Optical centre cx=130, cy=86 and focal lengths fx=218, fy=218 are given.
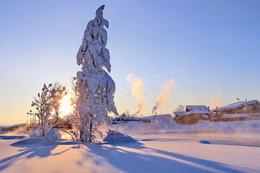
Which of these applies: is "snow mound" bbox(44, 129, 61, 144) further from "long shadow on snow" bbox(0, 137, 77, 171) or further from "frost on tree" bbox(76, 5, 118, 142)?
"long shadow on snow" bbox(0, 137, 77, 171)

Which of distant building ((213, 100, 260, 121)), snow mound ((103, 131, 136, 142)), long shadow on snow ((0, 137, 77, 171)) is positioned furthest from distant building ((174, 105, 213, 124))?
long shadow on snow ((0, 137, 77, 171))

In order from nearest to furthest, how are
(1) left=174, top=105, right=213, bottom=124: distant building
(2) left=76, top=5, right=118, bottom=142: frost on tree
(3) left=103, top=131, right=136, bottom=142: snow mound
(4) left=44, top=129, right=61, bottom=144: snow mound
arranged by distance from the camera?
(4) left=44, top=129, right=61, bottom=144: snow mound < (2) left=76, top=5, right=118, bottom=142: frost on tree < (3) left=103, top=131, right=136, bottom=142: snow mound < (1) left=174, top=105, right=213, bottom=124: distant building

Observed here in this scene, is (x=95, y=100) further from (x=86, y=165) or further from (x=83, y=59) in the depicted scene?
(x=86, y=165)

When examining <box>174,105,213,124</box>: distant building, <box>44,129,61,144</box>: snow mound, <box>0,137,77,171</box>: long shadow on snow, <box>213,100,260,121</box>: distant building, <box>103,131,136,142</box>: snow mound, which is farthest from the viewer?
<box>174,105,213,124</box>: distant building

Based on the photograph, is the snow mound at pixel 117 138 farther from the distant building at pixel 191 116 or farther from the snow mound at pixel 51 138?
the distant building at pixel 191 116

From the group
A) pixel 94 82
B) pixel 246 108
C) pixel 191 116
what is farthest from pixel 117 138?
pixel 246 108

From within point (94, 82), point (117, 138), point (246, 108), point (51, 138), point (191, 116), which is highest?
point (94, 82)

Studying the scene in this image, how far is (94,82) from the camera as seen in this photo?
14.8 meters

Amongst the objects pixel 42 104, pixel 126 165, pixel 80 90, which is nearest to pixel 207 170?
pixel 126 165

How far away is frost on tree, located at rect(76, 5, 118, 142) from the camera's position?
14.9 meters

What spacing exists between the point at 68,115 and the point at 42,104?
13103 mm

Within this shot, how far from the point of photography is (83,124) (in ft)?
49.3

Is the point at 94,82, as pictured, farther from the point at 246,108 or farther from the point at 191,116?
the point at 246,108

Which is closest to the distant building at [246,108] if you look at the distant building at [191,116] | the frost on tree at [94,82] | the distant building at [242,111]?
the distant building at [242,111]
